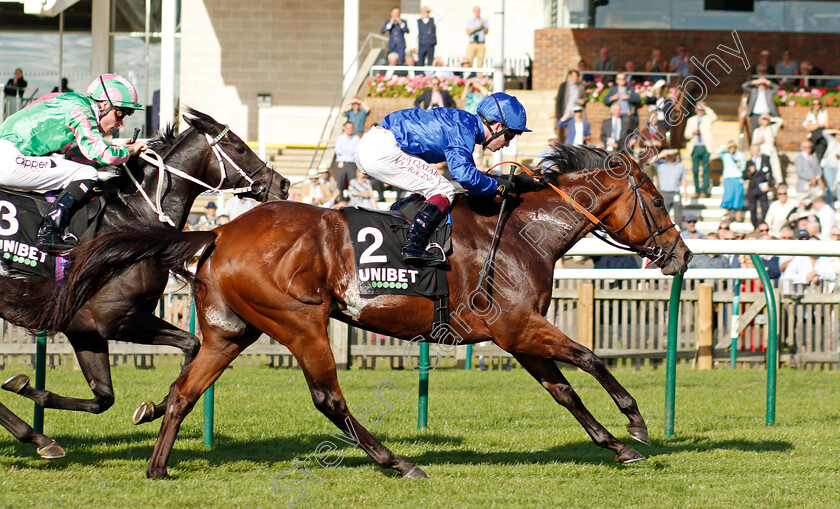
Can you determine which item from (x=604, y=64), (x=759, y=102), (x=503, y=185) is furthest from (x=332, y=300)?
(x=604, y=64)

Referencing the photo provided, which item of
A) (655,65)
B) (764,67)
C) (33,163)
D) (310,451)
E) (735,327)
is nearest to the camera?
(33,163)

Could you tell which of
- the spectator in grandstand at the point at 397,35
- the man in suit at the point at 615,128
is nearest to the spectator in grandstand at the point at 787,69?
the man in suit at the point at 615,128

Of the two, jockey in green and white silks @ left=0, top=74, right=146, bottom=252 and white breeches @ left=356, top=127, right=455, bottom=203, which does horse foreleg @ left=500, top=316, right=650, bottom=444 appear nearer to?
white breeches @ left=356, top=127, right=455, bottom=203

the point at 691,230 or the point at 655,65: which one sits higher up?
the point at 655,65

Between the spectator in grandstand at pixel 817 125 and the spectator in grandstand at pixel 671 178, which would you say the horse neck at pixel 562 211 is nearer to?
the spectator in grandstand at pixel 671 178

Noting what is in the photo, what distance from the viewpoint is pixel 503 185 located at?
5672 mm

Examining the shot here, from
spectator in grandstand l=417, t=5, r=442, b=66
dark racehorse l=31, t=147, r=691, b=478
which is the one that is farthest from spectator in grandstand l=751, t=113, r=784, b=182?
dark racehorse l=31, t=147, r=691, b=478

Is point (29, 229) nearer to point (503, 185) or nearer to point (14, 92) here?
point (503, 185)

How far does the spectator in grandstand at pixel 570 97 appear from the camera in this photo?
1616cm

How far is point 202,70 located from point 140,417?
17.9 metres

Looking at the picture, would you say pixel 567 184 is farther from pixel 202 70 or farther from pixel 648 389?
pixel 202 70

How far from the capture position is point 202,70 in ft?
73.7

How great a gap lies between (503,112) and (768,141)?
35.8 feet

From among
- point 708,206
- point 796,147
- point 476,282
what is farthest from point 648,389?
point 796,147
